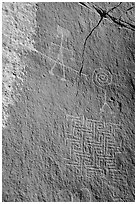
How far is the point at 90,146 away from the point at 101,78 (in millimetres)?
280

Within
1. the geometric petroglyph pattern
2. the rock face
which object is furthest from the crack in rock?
the geometric petroglyph pattern

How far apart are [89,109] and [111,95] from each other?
11 centimetres

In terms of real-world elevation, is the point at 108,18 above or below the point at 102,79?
above

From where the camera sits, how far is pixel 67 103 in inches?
52.4

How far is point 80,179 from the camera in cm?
130

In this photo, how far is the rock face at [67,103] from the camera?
1.27 meters

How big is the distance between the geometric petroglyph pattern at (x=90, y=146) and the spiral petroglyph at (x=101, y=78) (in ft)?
0.51

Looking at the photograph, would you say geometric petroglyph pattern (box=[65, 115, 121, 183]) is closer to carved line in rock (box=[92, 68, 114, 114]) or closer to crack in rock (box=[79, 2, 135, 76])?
carved line in rock (box=[92, 68, 114, 114])

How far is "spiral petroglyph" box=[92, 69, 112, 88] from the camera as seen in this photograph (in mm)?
1370

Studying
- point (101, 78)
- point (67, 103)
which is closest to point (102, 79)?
point (101, 78)

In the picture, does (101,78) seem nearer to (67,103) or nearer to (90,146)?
(67,103)

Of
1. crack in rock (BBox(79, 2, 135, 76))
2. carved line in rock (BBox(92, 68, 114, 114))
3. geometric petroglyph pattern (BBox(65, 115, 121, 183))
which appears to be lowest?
geometric petroglyph pattern (BBox(65, 115, 121, 183))

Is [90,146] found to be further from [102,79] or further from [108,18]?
[108,18]

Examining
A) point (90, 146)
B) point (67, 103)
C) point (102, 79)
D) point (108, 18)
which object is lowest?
point (90, 146)
